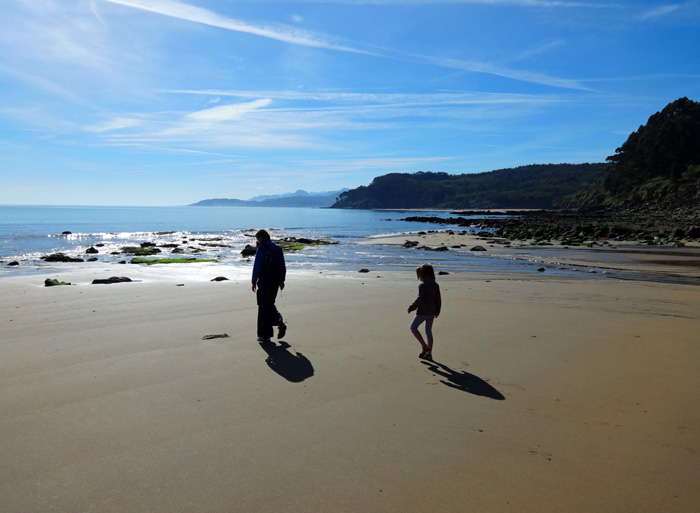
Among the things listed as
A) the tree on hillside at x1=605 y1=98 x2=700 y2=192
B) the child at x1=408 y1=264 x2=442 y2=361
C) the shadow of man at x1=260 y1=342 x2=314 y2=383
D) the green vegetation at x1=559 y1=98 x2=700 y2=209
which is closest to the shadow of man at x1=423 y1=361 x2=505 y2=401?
the child at x1=408 y1=264 x2=442 y2=361

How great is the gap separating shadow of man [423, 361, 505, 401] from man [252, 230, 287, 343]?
2.50 metres

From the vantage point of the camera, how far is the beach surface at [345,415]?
10.6 feet

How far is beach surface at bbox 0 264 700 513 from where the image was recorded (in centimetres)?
322

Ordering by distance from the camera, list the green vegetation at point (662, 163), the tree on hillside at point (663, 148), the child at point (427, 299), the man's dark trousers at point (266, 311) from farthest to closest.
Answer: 1. the tree on hillside at point (663, 148)
2. the green vegetation at point (662, 163)
3. the man's dark trousers at point (266, 311)
4. the child at point (427, 299)

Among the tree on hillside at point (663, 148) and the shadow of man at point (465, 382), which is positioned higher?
the tree on hillside at point (663, 148)

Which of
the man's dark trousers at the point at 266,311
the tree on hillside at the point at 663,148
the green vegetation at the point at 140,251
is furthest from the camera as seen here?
the tree on hillside at the point at 663,148

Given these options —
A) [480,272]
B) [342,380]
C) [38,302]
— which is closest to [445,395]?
[342,380]

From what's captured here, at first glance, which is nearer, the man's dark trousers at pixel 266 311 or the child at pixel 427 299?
the child at pixel 427 299

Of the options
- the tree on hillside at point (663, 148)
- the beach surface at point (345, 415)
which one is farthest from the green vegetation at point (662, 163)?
the beach surface at point (345, 415)

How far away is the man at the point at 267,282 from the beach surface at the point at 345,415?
326 millimetres

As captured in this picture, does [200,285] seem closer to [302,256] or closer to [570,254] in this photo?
[302,256]

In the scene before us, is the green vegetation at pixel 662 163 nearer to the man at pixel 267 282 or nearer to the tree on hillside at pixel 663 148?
the tree on hillside at pixel 663 148

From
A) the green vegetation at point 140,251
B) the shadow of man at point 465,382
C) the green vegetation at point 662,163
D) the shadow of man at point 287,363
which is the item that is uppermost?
the green vegetation at point 662,163

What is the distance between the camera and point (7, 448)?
3709 millimetres
